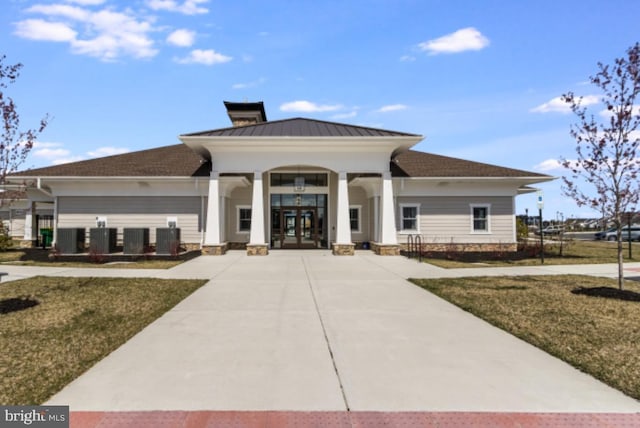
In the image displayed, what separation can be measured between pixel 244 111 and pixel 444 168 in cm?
1810

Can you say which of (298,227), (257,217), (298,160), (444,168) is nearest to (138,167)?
(257,217)

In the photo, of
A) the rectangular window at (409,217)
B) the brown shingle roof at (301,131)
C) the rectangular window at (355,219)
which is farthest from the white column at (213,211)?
the rectangular window at (409,217)

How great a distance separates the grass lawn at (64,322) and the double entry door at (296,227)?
11112 millimetres

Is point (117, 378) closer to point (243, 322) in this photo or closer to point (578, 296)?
point (243, 322)

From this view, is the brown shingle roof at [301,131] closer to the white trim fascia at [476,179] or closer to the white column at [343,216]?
the white column at [343,216]

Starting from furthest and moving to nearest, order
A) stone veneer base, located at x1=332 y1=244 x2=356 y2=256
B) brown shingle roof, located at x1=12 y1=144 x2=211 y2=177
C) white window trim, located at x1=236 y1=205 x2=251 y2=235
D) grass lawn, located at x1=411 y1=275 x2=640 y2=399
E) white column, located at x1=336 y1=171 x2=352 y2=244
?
white window trim, located at x1=236 y1=205 x2=251 y2=235 → brown shingle roof, located at x1=12 y1=144 x2=211 y2=177 → white column, located at x1=336 y1=171 x2=352 y2=244 → stone veneer base, located at x1=332 y1=244 x2=356 y2=256 → grass lawn, located at x1=411 y1=275 x2=640 y2=399

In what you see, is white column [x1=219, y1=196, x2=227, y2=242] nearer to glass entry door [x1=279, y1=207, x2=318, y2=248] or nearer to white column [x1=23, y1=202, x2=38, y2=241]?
glass entry door [x1=279, y1=207, x2=318, y2=248]

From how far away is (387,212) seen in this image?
18016mm

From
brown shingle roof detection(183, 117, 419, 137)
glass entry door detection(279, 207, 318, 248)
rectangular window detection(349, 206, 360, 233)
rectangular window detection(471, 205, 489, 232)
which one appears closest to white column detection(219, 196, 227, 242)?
glass entry door detection(279, 207, 318, 248)

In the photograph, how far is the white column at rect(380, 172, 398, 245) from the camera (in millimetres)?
17859

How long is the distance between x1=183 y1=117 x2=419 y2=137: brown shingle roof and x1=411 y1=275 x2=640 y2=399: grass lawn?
9.39 m

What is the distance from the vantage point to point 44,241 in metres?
21.2

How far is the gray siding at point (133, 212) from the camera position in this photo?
63.4 ft

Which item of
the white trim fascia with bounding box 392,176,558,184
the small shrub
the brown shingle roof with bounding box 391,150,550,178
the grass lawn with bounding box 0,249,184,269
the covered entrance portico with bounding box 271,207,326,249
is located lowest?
the grass lawn with bounding box 0,249,184,269
